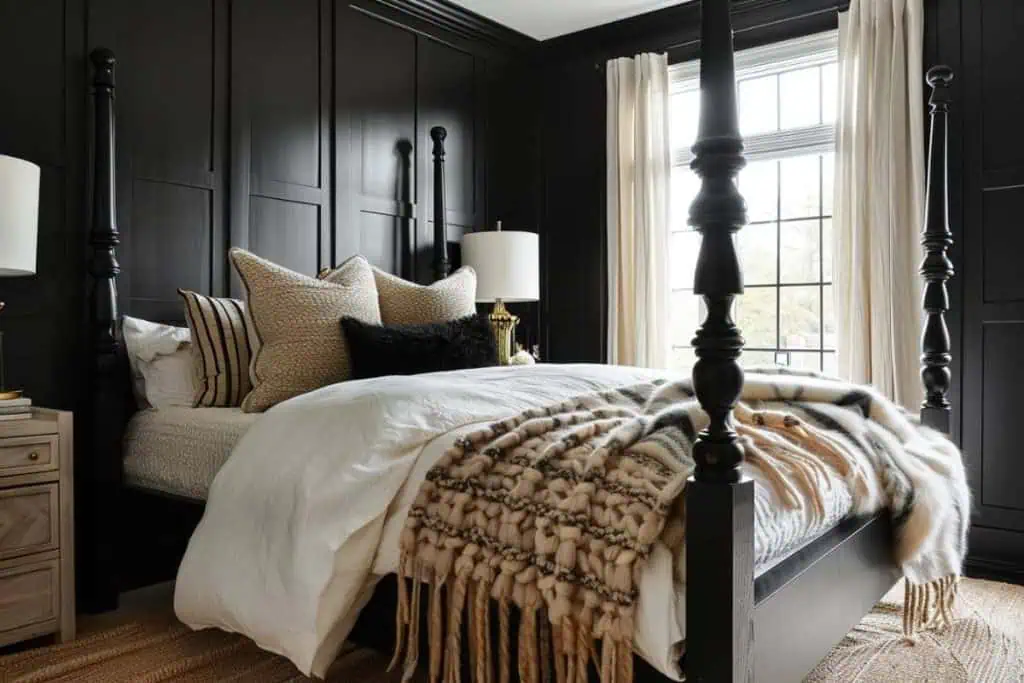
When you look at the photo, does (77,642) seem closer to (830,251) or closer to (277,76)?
(277,76)

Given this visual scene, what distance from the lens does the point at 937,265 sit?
2.81 metres

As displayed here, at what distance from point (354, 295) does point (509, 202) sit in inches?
80.9

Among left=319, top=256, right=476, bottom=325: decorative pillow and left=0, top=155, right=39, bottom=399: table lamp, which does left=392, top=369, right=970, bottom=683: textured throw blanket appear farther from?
left=0, top=155, right=39, bottom=399: table lamp

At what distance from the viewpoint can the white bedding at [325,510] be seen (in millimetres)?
1618

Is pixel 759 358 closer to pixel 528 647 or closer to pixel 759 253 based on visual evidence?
pixel 759 253

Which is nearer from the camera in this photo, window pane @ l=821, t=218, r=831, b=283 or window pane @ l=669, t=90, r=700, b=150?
window pane @ l=821, t=218, r=831, b=283

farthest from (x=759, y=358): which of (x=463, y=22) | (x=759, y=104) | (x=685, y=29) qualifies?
(x=463, y=22)

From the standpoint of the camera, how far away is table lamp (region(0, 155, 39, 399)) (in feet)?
7.06

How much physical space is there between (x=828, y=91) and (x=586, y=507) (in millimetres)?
3162

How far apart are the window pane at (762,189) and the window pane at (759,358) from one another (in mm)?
671

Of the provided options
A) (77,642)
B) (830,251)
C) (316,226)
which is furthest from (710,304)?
(830,251)

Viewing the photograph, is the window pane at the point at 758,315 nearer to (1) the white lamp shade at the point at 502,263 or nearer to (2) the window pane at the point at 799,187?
(2) the window pane at the point at 799,187

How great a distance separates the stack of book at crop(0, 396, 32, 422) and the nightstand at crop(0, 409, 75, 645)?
0.10ft

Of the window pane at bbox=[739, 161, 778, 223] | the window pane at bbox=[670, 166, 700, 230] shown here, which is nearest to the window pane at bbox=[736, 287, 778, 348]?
the window pane at bbox=[739, 161, 778, 223]
